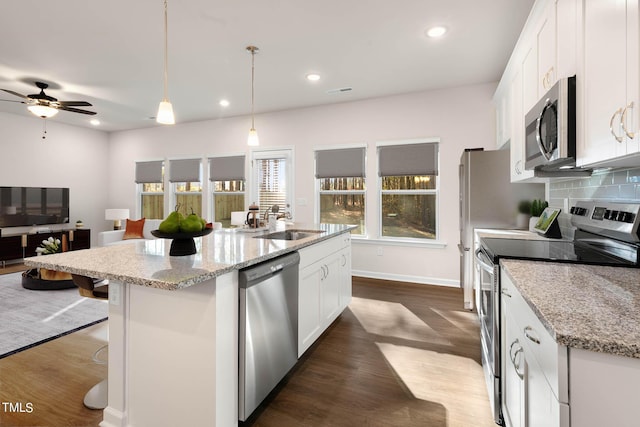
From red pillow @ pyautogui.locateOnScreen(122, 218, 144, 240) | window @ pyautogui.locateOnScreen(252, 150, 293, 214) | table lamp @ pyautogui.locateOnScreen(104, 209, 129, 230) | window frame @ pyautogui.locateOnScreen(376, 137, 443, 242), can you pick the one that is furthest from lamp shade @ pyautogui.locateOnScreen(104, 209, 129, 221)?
window frame @ pyautogui.locateOnScreen(376, 137, 443, 242)

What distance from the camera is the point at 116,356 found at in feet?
5.28

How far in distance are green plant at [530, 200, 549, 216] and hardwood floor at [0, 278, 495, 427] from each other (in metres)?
1.22

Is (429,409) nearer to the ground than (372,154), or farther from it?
nearer to the ground

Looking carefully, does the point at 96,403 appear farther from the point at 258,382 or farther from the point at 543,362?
the point at 543,362

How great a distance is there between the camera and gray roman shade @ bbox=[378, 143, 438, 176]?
448 cm

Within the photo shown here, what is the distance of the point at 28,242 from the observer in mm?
5695

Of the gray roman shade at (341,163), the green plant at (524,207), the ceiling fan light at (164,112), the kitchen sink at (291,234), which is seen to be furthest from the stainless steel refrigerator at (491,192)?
the ceiling fan light at (164,112)

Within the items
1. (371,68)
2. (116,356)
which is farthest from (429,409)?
(371,68)

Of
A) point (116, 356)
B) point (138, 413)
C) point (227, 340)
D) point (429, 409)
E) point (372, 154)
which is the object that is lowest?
point (429, 409)

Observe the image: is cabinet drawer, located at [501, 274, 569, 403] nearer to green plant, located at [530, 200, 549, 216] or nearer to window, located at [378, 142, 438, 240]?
green plant, located at [530, 200, 549, 216]

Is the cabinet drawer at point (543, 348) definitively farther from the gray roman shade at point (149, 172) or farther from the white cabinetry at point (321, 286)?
the gray roman shade at point (149, 172)

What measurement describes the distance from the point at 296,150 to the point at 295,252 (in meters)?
3.57

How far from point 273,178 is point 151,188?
3251 mm

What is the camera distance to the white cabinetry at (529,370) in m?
0.80
